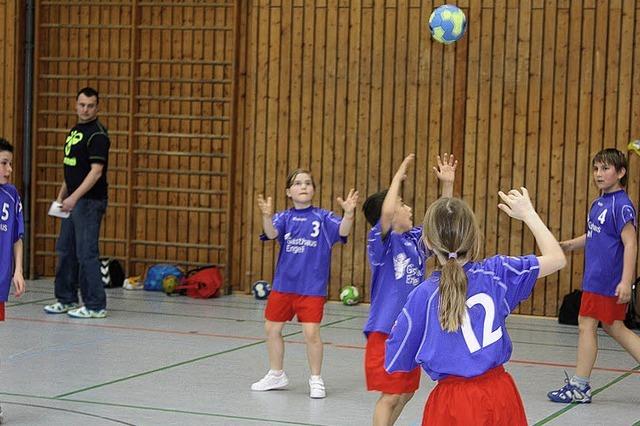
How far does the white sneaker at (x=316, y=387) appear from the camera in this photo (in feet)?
24.7

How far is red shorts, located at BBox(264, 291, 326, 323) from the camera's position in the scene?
7.72 meters

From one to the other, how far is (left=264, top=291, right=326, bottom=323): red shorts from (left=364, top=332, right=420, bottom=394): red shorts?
159 cm

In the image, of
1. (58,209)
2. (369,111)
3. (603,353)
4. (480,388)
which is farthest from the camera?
(369,111)

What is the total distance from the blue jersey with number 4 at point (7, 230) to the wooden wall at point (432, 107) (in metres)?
6.01

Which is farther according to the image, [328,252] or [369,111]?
[369,111]

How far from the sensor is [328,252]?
312 inches

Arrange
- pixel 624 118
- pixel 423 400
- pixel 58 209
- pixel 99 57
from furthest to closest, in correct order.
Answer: pixel 99 57 < pixel 624 118 < pixel 58 209 < pixel 423 400

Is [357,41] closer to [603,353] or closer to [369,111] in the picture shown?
[369,111]

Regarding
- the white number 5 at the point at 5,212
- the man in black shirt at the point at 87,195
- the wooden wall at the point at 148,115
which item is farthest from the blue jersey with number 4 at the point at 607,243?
the wooden wall at the point at 148,115

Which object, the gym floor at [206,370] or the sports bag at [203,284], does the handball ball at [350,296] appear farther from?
the sports bag at [203,284]

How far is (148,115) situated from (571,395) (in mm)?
7185

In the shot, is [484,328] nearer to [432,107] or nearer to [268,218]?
[268,218]

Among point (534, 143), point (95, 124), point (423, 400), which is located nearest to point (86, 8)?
point (95, 124)

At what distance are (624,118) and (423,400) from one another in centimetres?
510
